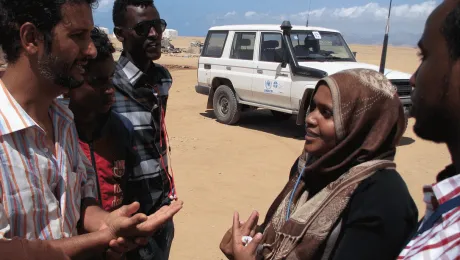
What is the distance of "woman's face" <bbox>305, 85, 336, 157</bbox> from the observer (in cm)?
194

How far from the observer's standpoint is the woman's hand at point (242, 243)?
191cm

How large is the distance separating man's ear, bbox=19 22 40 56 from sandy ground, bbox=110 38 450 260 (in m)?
2.87

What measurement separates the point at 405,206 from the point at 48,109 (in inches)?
58.0

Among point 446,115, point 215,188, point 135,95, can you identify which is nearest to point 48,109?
point 135,95

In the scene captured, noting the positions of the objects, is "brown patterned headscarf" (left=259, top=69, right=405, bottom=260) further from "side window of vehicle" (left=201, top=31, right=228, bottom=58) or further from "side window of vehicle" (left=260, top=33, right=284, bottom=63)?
"side window of vehicle" (left=201, top=31, right=228, bottom=58)

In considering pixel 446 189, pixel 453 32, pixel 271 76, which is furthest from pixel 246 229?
pixel 271 76

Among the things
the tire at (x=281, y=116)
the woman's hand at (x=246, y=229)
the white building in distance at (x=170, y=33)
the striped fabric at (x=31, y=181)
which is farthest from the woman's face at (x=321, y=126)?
the white building in distance at (x=170, y=33)

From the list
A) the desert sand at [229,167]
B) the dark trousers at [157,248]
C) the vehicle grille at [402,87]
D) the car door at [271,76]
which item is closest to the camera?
the dark trousers at [157,248]

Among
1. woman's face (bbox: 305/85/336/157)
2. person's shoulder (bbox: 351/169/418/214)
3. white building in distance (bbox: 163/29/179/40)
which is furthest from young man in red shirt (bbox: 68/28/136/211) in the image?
white building in distance (bbox: 163/29/179/40)

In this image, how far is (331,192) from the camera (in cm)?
179

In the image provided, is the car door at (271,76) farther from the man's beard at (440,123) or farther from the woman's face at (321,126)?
the man's beard at (440,123)

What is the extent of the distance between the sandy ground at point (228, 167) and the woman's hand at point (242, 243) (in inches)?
82.3

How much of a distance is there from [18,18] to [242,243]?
1.34m

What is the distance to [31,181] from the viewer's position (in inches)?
56.8
